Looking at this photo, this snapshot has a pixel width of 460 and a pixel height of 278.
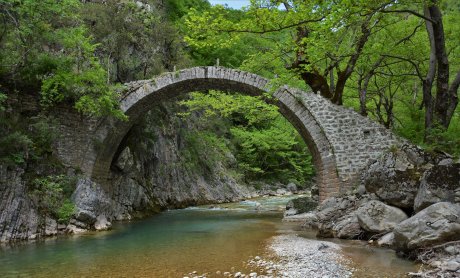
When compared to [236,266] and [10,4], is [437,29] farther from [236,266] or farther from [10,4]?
[10,4]

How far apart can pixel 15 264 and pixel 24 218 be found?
3251 mm

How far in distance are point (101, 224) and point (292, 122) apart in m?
6.70

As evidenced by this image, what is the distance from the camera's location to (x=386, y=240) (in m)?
6.55

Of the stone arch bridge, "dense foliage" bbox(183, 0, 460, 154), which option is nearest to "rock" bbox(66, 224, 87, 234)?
the stone arch bridge

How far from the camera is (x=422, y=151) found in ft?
27.1

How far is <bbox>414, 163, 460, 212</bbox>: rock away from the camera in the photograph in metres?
6.09

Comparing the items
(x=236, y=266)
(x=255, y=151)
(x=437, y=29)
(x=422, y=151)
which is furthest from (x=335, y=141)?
(x=255, y=151)

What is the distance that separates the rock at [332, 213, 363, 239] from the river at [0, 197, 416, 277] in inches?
15.1

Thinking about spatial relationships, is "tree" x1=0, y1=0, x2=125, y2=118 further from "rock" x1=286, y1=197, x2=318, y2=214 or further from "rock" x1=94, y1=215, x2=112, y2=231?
"rock" x1=286, y1=197, x2=318, y2=214

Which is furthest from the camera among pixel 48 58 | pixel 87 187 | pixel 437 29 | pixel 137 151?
pixel 137 151

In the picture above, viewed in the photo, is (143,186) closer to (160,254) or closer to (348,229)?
(160,254)

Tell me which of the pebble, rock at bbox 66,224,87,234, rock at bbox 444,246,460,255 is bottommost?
the pebble

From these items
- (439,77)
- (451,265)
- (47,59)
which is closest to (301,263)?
(451,265)

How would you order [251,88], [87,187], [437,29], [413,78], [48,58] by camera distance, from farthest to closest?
[413,78]
[251,88]
[87,187]
[48,58]
[437,29]
